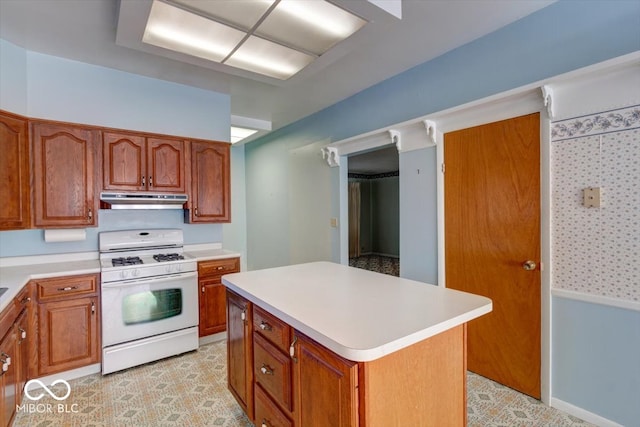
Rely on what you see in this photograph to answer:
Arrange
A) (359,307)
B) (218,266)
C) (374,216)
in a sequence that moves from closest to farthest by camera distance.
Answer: (359,307) → (218,266) → (374,216)

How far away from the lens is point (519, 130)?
2184 millimetres

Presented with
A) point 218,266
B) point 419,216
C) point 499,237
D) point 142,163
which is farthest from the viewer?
point 218,266

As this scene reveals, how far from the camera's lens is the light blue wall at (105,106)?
2.61 metres

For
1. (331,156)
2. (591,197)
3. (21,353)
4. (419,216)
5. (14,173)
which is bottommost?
(21,353)

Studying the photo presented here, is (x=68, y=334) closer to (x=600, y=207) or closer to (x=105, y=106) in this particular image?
(x=105, y=106)

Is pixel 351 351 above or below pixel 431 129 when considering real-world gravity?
below

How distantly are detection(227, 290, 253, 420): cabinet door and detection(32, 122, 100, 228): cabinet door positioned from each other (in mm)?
1796

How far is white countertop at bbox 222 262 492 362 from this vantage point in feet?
3.51

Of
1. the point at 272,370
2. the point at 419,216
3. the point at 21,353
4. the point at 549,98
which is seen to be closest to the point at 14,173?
the point at 21,353

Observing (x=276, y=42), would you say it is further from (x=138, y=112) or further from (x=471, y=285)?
(x=471, y=285)

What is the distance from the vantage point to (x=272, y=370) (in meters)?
1.54

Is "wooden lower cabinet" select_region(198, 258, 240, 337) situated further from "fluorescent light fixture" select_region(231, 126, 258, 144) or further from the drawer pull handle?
"fluorescent light fixture" select_region(231, 126, 258, 144)

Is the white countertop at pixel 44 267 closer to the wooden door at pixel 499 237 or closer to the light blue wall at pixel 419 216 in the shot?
the light blue wall at pixel 419 216

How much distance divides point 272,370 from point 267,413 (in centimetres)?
26
